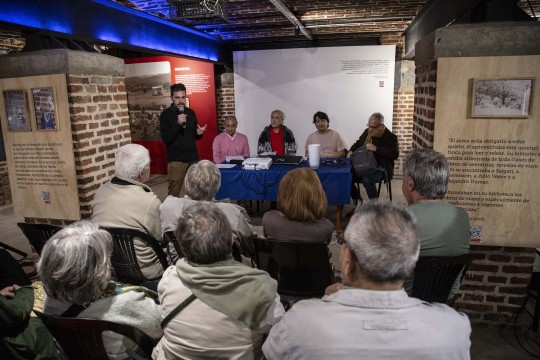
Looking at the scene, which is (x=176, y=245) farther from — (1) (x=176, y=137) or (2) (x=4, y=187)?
(2) (x=4, y=187)

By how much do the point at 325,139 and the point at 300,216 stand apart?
3.35 metres

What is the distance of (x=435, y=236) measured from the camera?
194 centimetres

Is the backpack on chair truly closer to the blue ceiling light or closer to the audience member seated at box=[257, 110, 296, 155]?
the audience member seated at box=[257, 110, 296, 155]

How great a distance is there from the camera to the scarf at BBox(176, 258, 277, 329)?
1.39m

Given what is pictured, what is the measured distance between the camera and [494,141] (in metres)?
2.54

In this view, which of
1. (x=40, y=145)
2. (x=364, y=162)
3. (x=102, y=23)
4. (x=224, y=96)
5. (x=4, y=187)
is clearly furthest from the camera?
(x=224, y=96)

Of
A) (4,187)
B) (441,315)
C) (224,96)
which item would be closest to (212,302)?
(441,315)

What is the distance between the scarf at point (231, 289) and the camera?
1.39m

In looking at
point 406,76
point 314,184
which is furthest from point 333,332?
point 406,76

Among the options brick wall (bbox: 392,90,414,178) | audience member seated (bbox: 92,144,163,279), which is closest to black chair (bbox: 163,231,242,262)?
audience member seated (bbox: 92,144,163,279)

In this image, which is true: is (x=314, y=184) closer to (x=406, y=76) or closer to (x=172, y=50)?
(x=172, y=50)

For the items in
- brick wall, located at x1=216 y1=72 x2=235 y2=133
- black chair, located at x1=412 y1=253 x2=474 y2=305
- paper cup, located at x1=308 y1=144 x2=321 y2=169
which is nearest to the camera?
black chair, located at x1=412 y1=253 x2=474 y2=305

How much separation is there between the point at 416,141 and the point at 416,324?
7.87 feet

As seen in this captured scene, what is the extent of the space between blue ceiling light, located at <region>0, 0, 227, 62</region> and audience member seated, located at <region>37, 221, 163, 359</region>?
2.24 m
